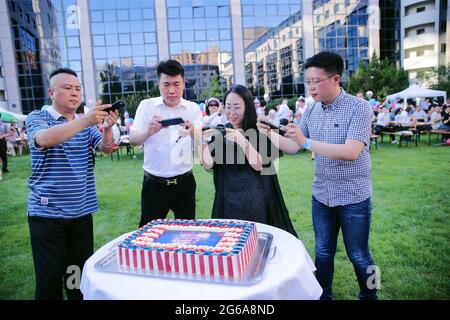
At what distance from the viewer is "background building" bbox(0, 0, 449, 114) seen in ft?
92.8

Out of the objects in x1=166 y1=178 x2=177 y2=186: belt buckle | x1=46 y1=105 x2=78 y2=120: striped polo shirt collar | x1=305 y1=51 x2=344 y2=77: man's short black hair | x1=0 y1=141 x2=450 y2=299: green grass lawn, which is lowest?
x1=0 y1=141 x2=450 y2=299: green grass lawn

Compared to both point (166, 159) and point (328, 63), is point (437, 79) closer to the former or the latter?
point (328, 63)

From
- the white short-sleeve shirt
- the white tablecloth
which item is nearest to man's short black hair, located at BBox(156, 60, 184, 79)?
the white short-sleeve shirt

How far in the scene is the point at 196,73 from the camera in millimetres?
29297

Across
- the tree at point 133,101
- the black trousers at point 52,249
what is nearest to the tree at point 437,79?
the tree at point 133,101

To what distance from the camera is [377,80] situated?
28344 mm

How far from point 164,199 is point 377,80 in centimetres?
2955

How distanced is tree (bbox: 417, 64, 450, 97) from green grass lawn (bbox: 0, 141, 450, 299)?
21.9 metres

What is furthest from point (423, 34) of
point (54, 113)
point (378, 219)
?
point (54, 113)

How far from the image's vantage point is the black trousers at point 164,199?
3262 millimetres

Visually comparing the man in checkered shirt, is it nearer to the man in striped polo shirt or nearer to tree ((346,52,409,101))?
the man in striped polo shirt
